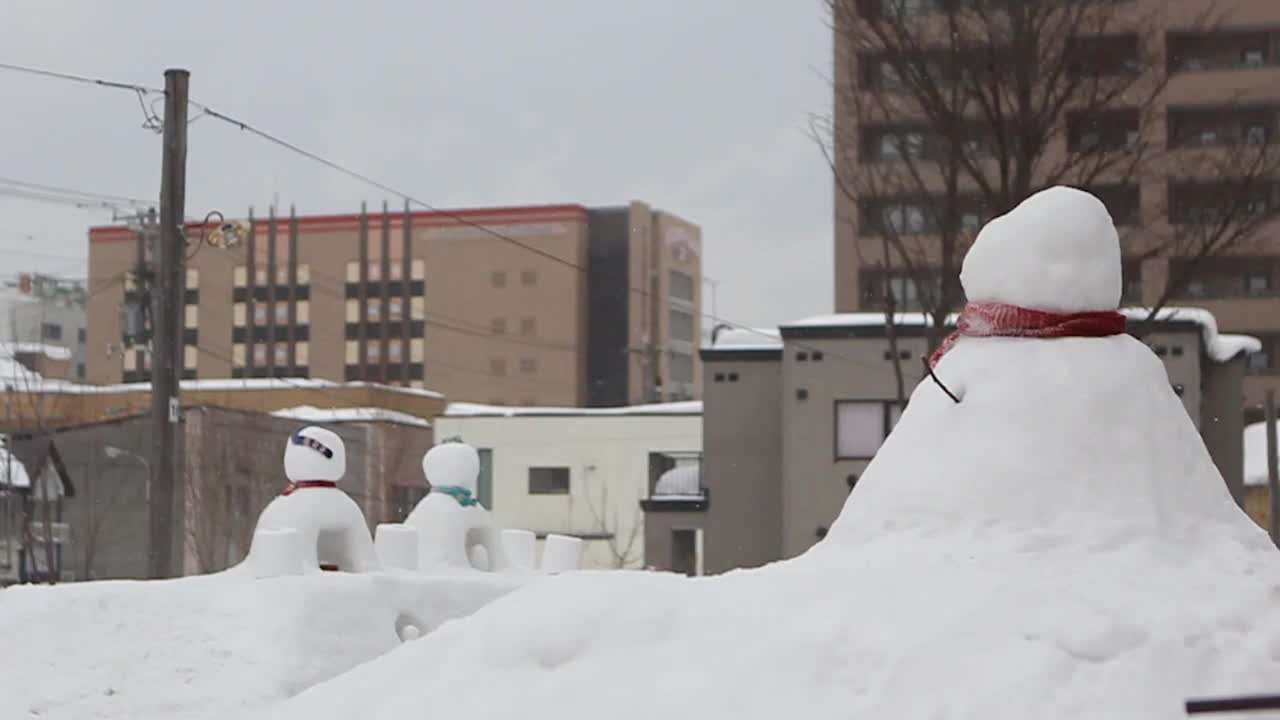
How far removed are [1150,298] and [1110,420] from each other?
39.6 metres

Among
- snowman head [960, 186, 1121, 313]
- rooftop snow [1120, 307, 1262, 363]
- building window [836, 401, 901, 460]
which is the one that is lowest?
building window [836, 401, 901, 460]

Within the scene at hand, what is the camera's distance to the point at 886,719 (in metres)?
5.65

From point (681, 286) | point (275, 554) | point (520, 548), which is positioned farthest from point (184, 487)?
point (681, 286)

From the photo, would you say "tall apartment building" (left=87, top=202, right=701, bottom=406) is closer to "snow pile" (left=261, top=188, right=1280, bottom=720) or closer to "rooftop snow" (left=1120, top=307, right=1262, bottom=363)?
"rooftop snow" (left=1120, top=307, right=1262, bottom=363)

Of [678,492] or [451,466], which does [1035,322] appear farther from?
[678,492]

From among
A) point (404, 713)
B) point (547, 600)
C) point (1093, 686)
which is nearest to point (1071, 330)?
point (1093, 686)

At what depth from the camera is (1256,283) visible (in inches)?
2021

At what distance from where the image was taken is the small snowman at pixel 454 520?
19.8m

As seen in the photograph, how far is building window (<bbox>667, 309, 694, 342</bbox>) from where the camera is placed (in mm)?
90188

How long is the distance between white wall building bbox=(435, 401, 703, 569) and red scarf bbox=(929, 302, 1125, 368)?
4507 centimetres

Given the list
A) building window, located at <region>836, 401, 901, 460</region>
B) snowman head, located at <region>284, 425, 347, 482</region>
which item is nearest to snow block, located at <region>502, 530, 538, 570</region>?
snowman head, located at <region>284, 425, 347, 482</region>

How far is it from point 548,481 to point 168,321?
35.2 metres

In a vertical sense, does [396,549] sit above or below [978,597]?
below

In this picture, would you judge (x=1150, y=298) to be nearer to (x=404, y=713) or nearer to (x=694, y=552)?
(x=694, y=552)
